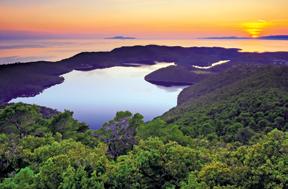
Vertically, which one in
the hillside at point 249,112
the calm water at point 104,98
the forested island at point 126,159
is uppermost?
the forested island at point 126,159

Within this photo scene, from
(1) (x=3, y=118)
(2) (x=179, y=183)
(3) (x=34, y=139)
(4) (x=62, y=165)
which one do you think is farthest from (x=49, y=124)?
(2) (x=179, y=183)

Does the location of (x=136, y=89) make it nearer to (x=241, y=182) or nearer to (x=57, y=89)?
(x=57, y=89)

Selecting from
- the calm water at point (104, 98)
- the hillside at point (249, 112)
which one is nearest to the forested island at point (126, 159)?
the hillside at point (249, 112)

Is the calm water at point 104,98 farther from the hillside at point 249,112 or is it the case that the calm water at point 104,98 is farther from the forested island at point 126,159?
the forested island at point 126,159

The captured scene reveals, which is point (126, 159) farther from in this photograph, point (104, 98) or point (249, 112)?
point (104, 98)

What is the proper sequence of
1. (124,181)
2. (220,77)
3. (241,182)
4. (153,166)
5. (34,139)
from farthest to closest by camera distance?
(220,77) → (34,139) → (153,166) → (124,181) → (241,182)

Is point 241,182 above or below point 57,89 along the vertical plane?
above

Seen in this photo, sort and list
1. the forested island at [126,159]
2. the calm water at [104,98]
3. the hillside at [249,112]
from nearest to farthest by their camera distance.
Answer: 1. the forested island at [126,159]
2. the hillside at [249,112]
3. the calm water at [104,98]

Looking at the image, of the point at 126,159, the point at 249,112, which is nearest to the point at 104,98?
the point at 249,112

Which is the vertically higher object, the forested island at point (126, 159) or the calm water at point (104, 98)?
the forested island at point (126, 159)
